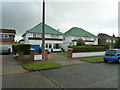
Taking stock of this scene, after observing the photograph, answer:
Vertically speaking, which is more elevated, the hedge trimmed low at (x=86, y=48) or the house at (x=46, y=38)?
the house at (x=46, y=38)

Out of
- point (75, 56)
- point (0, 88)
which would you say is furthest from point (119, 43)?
point (0, 88)

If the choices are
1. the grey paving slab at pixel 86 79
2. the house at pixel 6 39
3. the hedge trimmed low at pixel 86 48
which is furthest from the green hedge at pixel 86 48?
the house at pixel 6 39

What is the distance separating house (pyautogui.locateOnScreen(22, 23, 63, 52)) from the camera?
973 inches

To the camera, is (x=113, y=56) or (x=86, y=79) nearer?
(x=86, y=79)

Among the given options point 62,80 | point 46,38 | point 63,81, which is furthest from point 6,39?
point 63,81

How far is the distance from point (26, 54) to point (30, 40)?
12.4 m

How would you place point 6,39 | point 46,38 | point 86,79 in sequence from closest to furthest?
point 86,79 → point 6,39 → point 46,38

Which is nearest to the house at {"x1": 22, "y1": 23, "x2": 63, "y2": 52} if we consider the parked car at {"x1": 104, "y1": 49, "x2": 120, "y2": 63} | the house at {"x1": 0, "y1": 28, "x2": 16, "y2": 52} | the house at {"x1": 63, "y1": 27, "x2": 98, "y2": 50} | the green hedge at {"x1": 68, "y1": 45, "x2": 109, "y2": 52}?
the house at {"x1": 0, "y1": 28, "x2": 16, "y2": 52}

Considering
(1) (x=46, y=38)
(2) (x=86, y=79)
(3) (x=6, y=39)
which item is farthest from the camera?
(1) (x=46, y=38)

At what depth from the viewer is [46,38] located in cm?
2661

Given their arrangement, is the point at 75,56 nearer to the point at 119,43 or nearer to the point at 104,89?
the point at 104,89

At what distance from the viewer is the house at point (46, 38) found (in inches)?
973

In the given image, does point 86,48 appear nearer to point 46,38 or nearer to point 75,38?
point 46,38

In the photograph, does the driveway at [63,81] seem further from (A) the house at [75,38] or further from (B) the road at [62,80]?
(A) the house at [75,38]
